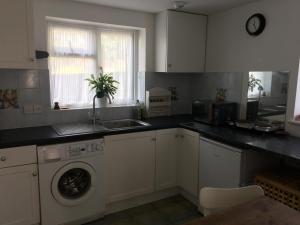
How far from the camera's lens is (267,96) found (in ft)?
8.65

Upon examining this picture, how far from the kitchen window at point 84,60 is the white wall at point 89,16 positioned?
6.1 inches

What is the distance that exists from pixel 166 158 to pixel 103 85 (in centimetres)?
108

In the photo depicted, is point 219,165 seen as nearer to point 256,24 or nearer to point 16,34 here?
point 256,24

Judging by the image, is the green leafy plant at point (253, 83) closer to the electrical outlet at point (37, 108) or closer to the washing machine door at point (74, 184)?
the washing machine door at point (74, 184)

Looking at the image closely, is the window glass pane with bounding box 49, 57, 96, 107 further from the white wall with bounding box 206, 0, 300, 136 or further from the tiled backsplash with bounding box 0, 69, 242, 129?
the white wall with bounding box 206, 0, 300, 136

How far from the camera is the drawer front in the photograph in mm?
2002

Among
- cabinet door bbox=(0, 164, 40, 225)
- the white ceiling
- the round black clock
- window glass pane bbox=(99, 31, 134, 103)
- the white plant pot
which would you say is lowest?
cabinet door bbox=(0, 164, 40, 225)

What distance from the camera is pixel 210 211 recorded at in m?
1.40

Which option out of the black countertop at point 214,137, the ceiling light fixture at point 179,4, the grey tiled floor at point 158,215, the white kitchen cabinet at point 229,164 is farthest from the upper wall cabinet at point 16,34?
the white kitchen cabinet at point 229,164

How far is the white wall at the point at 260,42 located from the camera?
2324 millimetres

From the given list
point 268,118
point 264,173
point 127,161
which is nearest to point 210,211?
point 264,173

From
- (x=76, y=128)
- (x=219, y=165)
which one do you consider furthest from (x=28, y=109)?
(x=219, y=165)

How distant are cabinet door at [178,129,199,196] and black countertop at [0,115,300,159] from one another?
111 millimetres

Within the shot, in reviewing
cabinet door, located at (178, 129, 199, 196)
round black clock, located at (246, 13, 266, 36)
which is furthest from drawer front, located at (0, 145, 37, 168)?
round black clock, located at (246, 13, 266, 36)
